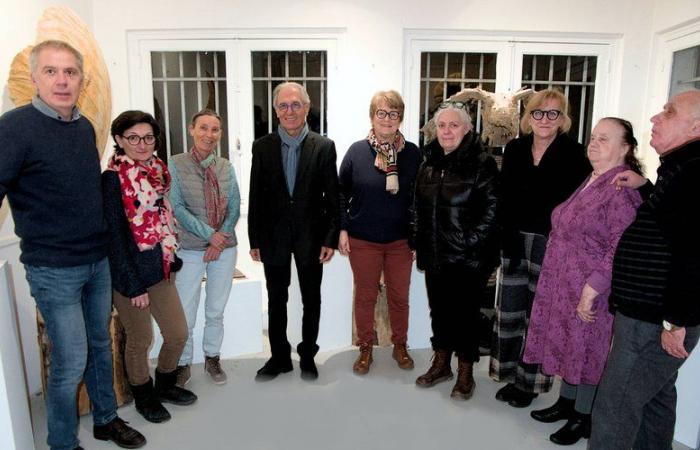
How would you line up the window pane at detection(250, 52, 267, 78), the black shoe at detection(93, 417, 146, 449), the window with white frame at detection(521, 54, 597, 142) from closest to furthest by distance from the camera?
the black shoe at detection(93, 417, 146, 449), the window pane at detection(250, 52, 267, 78), the window with white frame at detection(521, 54, 597, 142)

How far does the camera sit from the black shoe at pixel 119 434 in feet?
6.56

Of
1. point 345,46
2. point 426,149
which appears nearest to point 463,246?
point 426,149

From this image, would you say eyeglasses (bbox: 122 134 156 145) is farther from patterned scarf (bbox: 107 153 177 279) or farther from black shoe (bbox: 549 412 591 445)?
black shoe (bbox: 549 412 591 445)

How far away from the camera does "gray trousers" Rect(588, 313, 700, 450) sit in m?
1.49

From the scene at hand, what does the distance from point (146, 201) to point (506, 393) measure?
6.69ft

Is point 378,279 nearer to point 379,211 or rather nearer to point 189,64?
point 379,211

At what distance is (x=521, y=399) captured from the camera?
2.40 meters

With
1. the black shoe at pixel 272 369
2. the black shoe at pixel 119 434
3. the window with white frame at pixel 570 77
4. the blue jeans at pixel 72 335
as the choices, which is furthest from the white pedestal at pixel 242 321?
the window with white frame at pixel 570 77

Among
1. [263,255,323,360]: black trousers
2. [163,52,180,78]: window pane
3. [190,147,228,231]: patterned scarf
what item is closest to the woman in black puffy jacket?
[263,255,323,360]: black trousers

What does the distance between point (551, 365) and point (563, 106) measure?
3.88ft

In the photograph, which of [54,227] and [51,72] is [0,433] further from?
[51,72]

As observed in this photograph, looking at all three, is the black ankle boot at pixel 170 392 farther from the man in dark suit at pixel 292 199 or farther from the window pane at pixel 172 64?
the window pane at pixel 172 64

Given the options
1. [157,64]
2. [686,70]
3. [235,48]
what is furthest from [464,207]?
[157,64]

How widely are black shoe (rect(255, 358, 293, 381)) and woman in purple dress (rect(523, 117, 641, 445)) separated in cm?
133
